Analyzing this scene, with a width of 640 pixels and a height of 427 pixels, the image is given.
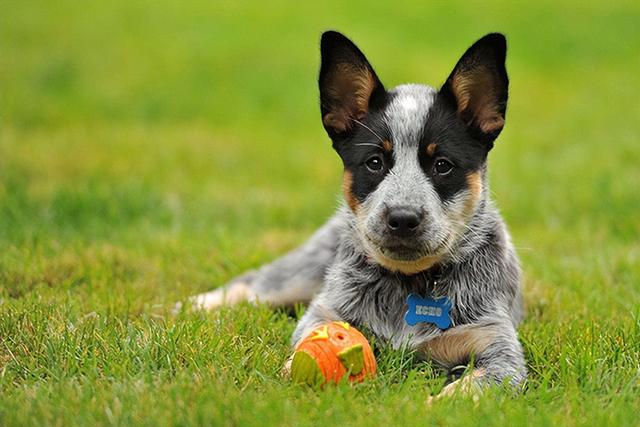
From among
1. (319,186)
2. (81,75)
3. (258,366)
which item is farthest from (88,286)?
(81,75)

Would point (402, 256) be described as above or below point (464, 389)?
above

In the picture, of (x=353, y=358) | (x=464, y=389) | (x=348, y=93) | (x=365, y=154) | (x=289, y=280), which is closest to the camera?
(x=464, y=389)

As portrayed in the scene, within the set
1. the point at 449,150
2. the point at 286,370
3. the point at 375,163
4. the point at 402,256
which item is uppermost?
the point at 449,150

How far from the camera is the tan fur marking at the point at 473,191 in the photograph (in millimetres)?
4855

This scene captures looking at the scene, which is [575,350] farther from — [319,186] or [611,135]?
[611,135]

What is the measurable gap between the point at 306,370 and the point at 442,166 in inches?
51.9

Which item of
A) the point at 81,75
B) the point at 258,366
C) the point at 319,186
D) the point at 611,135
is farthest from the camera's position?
the point at 81,75

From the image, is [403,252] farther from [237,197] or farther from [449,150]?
[237,197]

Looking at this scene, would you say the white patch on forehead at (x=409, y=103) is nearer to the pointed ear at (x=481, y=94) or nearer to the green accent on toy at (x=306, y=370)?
the pointed ear at (x=481, y=94)

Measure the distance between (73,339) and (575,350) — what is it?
8.58ft

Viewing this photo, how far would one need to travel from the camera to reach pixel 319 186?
10562mm

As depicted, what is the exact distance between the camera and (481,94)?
498 cm

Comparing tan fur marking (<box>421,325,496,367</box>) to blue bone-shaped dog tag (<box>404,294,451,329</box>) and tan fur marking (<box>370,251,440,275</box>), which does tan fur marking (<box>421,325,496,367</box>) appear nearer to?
blue bone-shaped dog tag (<box>404,294,451,329</box>)

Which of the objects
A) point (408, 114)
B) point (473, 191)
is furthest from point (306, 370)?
point (408, 114)
